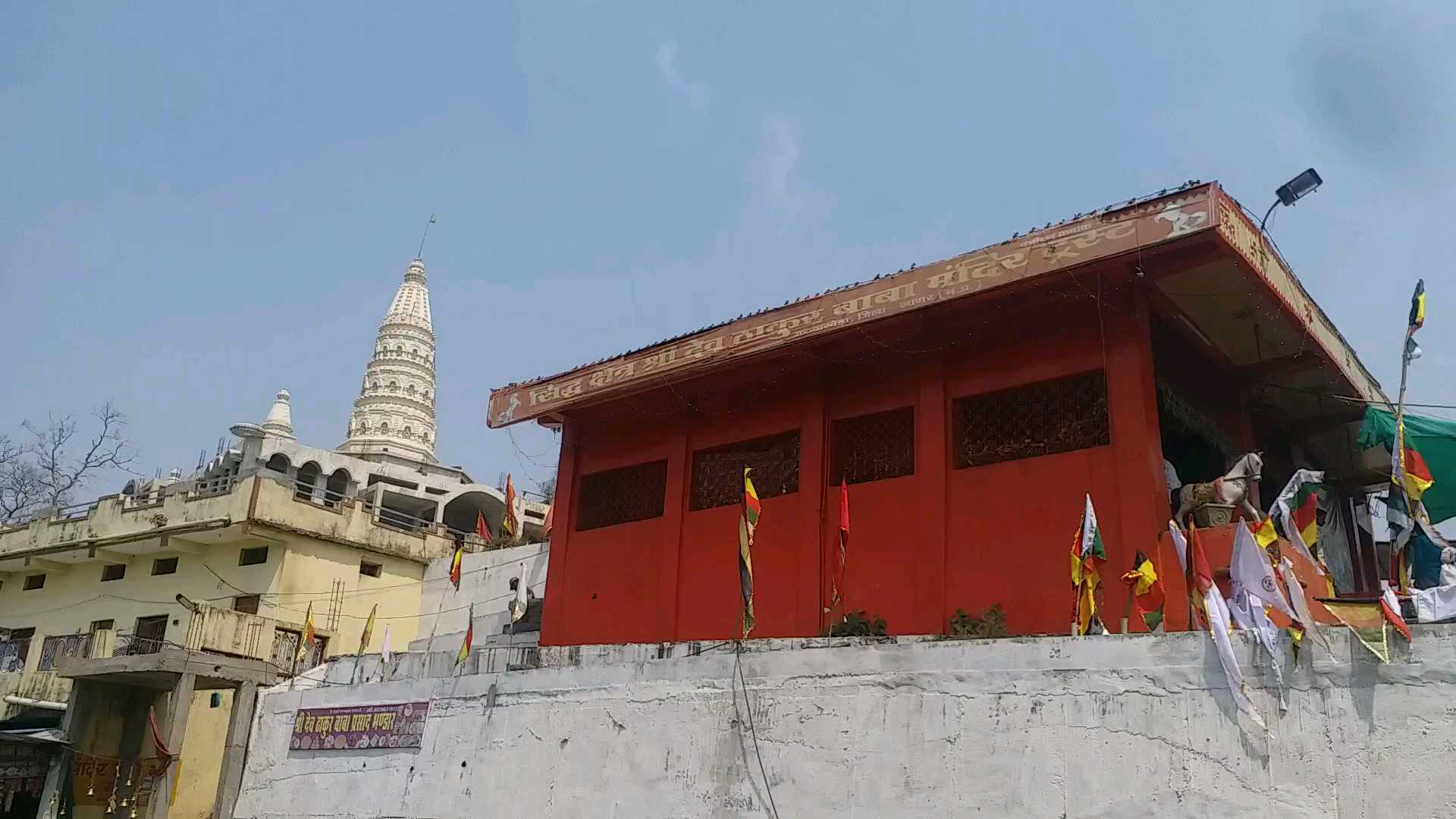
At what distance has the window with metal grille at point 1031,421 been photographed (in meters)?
11.2

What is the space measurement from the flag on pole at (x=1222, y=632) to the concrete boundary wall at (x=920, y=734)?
0.09m

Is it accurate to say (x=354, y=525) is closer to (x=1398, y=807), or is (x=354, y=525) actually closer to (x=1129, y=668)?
(x=1129, y=668)

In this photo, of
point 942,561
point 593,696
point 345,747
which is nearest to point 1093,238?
point 942,561

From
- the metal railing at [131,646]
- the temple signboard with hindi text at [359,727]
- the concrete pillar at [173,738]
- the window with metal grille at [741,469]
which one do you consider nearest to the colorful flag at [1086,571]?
the window with metal grille at [741,469]

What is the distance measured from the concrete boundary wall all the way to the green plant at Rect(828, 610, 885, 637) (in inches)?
52.1

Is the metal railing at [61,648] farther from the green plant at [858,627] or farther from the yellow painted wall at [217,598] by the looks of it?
the green plant at [858,627]

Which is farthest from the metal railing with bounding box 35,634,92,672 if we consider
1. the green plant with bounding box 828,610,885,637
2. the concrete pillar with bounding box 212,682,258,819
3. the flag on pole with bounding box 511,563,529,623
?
the green plant with bounding box 828,610,885,637

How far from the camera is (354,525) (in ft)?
87.6

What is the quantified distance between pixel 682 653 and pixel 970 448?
3.92 meters

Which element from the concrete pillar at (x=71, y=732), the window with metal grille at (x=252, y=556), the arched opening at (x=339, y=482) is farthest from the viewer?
the arched opening at (x=339, y=482)

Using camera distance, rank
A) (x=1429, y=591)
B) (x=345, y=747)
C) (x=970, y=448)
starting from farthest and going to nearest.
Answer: (x=345, y=747)
(x=970, y=448)
(x=1429, y=591)

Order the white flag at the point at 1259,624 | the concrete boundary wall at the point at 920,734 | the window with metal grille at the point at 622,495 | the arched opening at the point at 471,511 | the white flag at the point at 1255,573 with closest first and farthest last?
the concrete boundary wall at the point at 920,734
the white flag at the point at 1259,624
the white flag at the point at 1255,573
the window with metal grille at the point at 622,495
the arched opening at the point at 471,511

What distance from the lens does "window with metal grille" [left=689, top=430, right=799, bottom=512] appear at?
13492mm

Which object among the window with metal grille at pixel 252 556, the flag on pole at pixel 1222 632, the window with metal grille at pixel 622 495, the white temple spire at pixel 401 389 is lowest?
the flag on pole at pixel 1222 632
